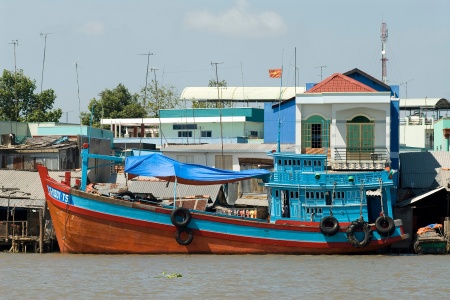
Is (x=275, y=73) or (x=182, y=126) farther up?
(x=275, y=73)

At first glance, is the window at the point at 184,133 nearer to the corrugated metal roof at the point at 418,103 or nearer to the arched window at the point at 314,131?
the corrugated metal roof at the point at 418,103

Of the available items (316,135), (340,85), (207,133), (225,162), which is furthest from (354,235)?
(207,133)

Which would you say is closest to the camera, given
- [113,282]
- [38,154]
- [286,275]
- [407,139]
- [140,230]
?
[113,282]

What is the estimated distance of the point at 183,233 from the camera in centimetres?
3086

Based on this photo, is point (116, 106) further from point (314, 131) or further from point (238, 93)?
point (314, 131)

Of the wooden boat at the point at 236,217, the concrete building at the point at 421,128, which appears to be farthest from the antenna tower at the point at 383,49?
the wooden boat at the point at 236,217

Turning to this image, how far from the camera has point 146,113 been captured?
7088 centimetres

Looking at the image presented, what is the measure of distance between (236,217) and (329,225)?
303 cm

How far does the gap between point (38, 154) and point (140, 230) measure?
1014cm

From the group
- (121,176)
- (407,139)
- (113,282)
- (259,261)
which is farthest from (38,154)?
(407,139)

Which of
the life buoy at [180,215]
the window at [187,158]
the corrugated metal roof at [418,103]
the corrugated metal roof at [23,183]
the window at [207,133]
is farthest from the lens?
the corrugated metal roof at [418,103]

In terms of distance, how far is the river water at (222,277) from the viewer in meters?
23.0

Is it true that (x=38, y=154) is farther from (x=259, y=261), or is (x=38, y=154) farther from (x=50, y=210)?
(x=259, y=261)

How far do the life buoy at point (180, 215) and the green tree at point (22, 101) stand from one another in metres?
31.1
